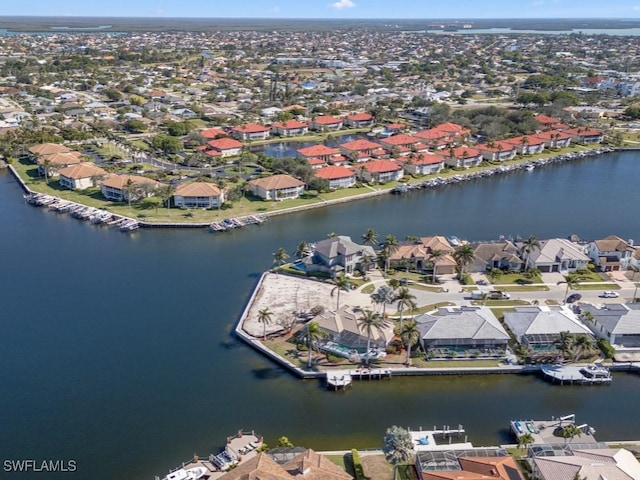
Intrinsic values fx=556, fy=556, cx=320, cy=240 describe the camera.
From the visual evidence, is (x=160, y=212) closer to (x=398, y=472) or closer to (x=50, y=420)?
(x=50, y=420)

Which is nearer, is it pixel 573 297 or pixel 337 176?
pixel 573 297

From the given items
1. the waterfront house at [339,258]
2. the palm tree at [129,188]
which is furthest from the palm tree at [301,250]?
the palm tree at [129,188]

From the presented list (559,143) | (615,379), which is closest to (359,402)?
(615,379)

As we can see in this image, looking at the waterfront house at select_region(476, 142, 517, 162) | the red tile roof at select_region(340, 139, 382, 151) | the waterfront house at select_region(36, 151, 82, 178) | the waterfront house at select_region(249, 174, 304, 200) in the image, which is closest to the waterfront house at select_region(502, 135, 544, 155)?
the waterfront house at select_region(476, 142, 517, 162)

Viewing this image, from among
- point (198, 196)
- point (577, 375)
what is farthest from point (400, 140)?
point (577, 375)

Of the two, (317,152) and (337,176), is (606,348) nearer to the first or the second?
(337,176)

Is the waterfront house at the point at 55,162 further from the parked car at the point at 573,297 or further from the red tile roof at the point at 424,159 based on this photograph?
the parked car at the point at 573,297
